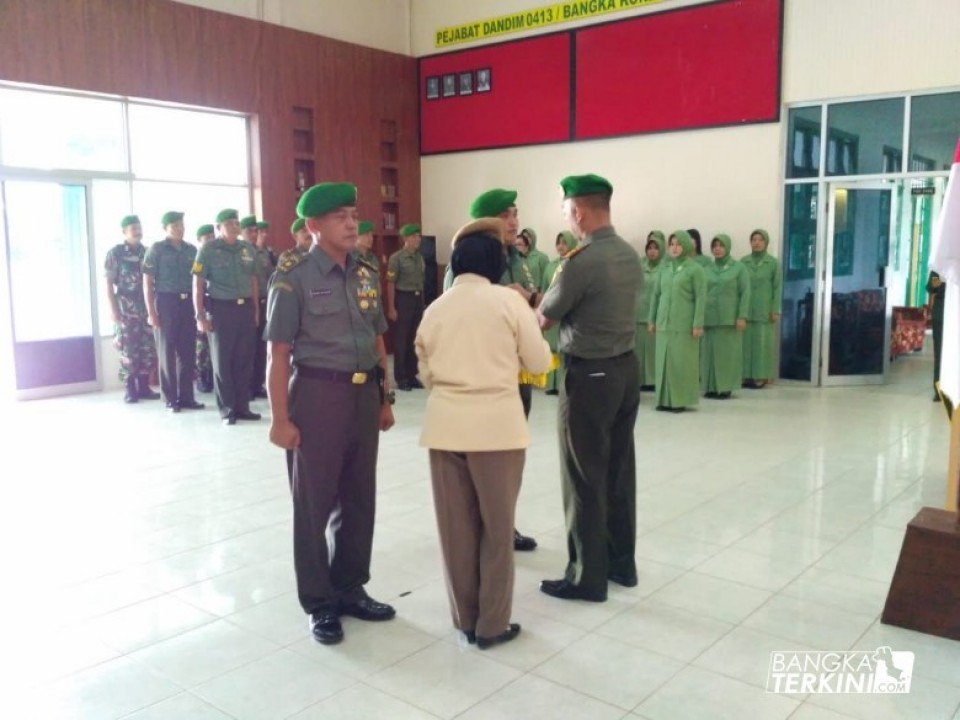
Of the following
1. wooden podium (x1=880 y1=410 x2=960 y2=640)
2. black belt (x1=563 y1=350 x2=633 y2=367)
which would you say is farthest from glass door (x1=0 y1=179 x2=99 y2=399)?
wooden podium (x1=880 y1=410 x2=960 y2=640)

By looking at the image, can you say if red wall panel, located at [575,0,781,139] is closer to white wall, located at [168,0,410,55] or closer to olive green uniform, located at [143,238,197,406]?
white wall, located at [168,0,410,55]

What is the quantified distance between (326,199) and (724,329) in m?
6.07

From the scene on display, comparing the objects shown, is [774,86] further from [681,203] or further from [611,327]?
[611,327]

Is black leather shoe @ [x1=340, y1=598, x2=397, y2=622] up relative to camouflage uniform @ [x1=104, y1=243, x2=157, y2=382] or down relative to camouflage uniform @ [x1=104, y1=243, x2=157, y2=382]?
down

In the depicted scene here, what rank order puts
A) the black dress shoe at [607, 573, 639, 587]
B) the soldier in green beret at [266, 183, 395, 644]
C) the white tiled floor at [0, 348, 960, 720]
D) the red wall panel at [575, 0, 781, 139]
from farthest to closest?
the red wall panel at [575, 0, 781, 139], the black dress shoe at [607, 573, 639, 587], the soldier in green beret at [266, 183, 395, 644], the white tiled floor at [0, 348, 960, 720]

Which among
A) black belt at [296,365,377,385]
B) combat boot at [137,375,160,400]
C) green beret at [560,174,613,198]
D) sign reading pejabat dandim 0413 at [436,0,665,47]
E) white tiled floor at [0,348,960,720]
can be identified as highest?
sign reading pejabat dandim 0413 at [436,0,665,47]

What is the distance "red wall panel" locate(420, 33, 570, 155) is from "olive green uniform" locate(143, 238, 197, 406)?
472 cm

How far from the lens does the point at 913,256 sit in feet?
41.1

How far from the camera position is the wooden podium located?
2945 millimetres

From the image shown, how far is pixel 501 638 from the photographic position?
2896mm

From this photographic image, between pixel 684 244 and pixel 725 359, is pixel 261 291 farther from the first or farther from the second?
pixel 725 359

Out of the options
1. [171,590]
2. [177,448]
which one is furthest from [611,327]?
[177,448]

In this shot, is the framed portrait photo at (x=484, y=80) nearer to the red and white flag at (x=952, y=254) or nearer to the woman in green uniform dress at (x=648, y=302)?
the woman in green uniform dress at (x=648, y=302)

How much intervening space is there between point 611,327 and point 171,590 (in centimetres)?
208
